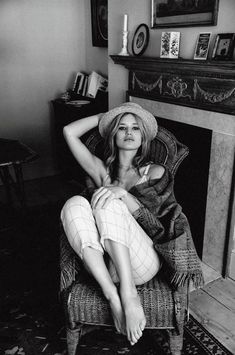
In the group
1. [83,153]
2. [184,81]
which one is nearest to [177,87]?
[184,81]

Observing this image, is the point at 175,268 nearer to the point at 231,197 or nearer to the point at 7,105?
the point at 231,197

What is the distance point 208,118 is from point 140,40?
83 cm

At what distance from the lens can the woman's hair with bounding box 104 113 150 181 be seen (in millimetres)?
1810

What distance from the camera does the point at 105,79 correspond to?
12.3 feet

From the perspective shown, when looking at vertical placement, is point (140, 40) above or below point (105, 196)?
above

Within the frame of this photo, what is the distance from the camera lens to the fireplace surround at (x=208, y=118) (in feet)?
6.76

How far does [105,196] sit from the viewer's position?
5.18ft

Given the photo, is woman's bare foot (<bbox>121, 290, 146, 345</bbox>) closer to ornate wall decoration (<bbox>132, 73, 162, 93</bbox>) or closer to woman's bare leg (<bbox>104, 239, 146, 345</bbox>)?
woman's bare leg (<bbox>104, 239, 146, 345</bbox>)

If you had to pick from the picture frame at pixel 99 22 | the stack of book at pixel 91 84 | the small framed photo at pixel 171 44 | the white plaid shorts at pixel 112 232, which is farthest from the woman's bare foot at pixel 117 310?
the picture frame at pixel 99 22

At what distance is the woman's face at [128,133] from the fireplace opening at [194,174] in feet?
1.94

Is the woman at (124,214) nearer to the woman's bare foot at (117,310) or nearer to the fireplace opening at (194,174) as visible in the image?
the woman's bare foot at (117,310)

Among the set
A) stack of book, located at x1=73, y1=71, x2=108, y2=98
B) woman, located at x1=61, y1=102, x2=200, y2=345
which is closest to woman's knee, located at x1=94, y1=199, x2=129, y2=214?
woman, located at x1=61, y1=102, x2=200, y2=345

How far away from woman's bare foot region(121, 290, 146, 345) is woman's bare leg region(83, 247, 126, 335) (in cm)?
4

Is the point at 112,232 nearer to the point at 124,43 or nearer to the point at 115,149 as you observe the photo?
the point at 115,149
